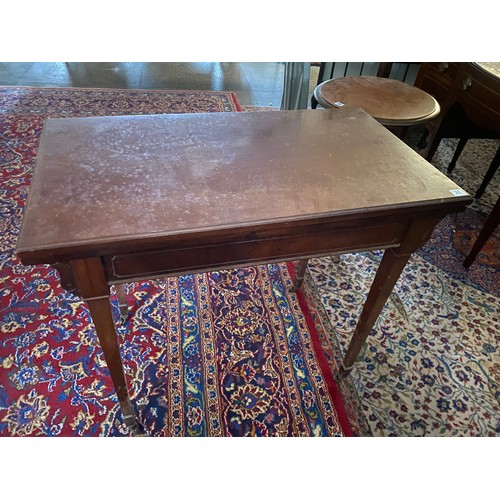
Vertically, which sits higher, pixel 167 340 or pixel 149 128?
pixel 149 128

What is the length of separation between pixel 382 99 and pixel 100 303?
159cm

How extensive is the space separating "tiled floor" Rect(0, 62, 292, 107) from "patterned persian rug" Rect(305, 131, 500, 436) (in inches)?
98.5

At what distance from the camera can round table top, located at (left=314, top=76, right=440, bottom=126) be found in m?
1.60

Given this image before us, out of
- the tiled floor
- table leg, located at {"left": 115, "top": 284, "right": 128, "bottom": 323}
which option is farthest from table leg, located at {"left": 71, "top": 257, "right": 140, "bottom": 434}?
the tiled floor

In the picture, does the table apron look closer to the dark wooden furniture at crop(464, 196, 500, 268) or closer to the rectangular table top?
the rectangular table top

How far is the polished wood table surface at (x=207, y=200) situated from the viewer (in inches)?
30.9

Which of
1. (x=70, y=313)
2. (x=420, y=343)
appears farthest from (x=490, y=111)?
(x=70, y=313)

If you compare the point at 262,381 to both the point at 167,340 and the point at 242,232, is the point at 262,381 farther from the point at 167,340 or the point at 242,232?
the point at 242,232

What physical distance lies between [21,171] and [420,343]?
267 centimetres

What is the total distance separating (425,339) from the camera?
165 centimetres

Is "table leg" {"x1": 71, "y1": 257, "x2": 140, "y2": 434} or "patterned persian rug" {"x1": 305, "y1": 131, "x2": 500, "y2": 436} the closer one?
"table leg" {"x1": 71, "y1": 257, "x2": 140, "y2": 434}

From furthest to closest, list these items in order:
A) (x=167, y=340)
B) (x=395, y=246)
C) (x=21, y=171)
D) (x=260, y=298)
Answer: (x=21, y=171) < (x=260, y=298) < (x=167, y=340) < (x=395, y=246)

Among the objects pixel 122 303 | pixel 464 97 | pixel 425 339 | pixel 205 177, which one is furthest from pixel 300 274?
pixel 464 97

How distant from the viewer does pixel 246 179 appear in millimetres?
951
